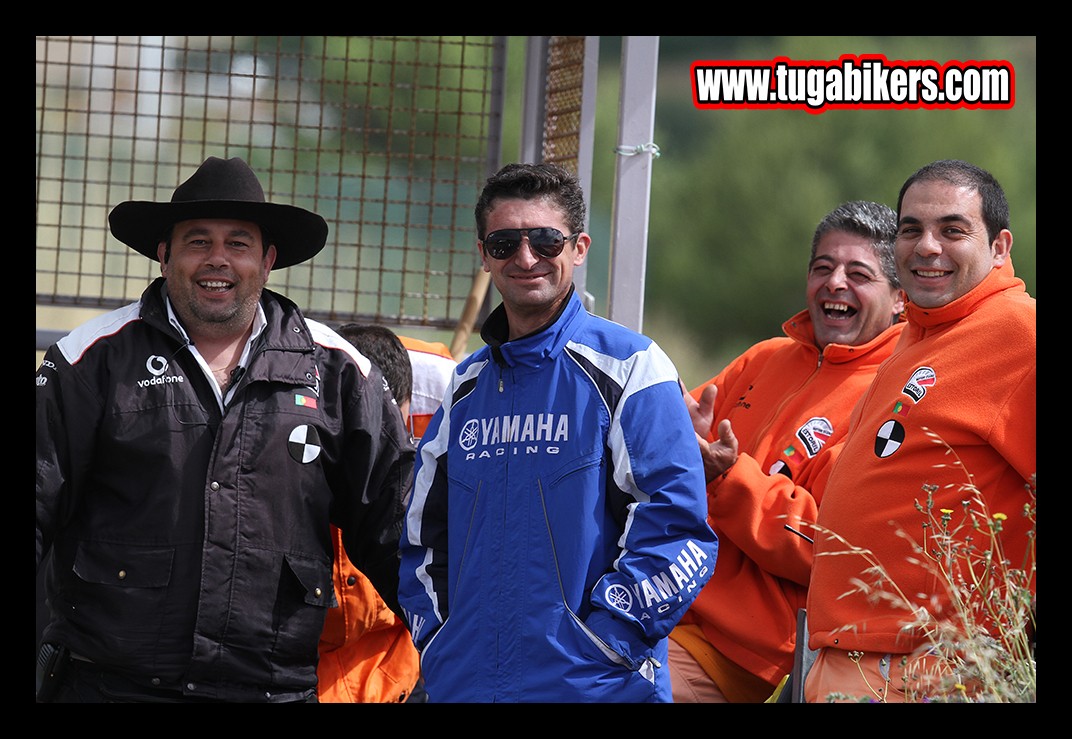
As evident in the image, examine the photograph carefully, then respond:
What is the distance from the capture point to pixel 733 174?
37.8 metres

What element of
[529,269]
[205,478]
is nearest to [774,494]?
[529,269]

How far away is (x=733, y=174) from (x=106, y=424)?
3515 centimetres

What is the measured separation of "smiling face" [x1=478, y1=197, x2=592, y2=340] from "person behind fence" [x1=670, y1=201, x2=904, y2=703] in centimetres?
75

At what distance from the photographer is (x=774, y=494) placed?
4105 millimetres

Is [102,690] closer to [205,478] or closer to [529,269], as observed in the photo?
[205,478]

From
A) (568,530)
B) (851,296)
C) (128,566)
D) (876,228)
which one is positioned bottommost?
(128,566)

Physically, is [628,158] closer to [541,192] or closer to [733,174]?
[541,192]

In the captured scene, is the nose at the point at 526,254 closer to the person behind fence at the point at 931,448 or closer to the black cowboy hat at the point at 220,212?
the black cowboy hat at the point at 220,212

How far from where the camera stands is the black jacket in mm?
3795

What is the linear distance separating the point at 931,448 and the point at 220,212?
89.2 inches

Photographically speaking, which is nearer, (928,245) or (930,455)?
(930,455)

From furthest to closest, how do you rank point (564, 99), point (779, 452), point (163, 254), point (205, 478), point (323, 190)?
point (323, 190) < point (564, 99) < point (779, 452) < point (163, 254) < point (205, 478)

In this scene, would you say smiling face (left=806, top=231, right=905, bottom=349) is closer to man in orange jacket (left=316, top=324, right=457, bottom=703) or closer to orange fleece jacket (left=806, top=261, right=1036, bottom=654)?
orange fleece jacket (left=806, top=261, right=1036, bottom=654)

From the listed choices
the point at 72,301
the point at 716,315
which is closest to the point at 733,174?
the point at 716,315
